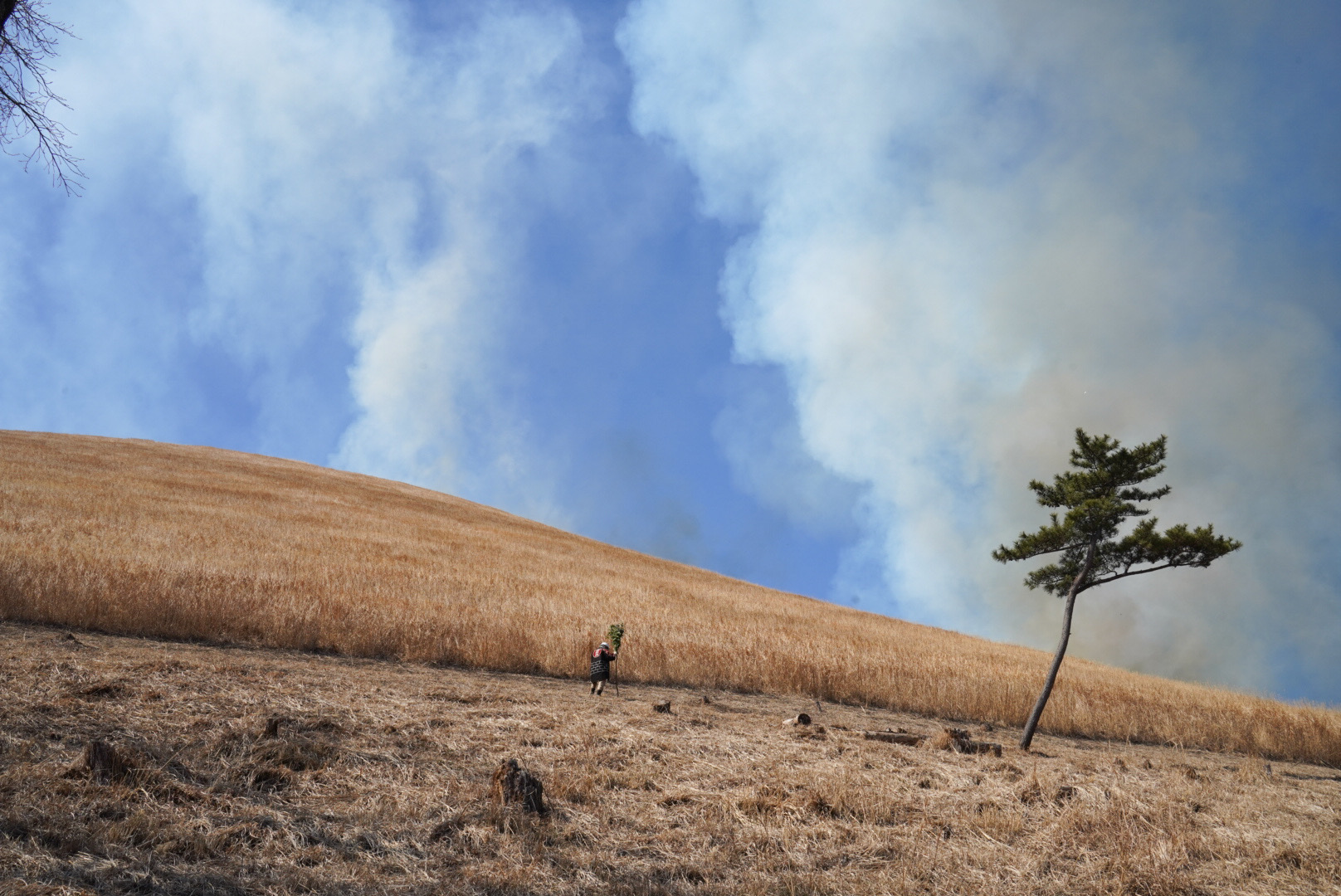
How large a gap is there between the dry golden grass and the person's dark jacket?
243 cm

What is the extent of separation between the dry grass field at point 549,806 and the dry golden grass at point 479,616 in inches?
148

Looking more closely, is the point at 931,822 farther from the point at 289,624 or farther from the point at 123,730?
the point at 289,624

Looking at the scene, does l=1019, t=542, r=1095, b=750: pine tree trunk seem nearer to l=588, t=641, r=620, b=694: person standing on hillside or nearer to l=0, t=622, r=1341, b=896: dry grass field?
l=0, t=622, r=1341, b=896: dry grass field

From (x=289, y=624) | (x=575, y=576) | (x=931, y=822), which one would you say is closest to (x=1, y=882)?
(x=931, y=822)

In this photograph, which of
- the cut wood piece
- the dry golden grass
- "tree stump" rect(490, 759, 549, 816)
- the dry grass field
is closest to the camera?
the dry grass field

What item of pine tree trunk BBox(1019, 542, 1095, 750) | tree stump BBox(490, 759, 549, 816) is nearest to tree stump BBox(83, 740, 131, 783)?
tree stump BBox(490, 759, 549, 816)

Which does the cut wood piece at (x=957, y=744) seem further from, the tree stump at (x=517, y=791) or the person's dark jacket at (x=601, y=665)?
the tree stump at (x=517, y=791)

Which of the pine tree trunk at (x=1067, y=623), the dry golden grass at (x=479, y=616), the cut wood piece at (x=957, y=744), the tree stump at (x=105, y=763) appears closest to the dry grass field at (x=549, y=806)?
the tree stump at (x=105, y=763)

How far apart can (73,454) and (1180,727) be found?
161 feet

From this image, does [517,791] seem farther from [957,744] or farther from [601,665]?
[957,744]

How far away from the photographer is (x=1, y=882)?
4398 millimetres

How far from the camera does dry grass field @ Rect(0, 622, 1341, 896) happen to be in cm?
520

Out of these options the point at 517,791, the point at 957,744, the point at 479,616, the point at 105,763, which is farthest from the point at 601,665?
the point at 105,763

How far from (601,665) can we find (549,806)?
679 centimetres
